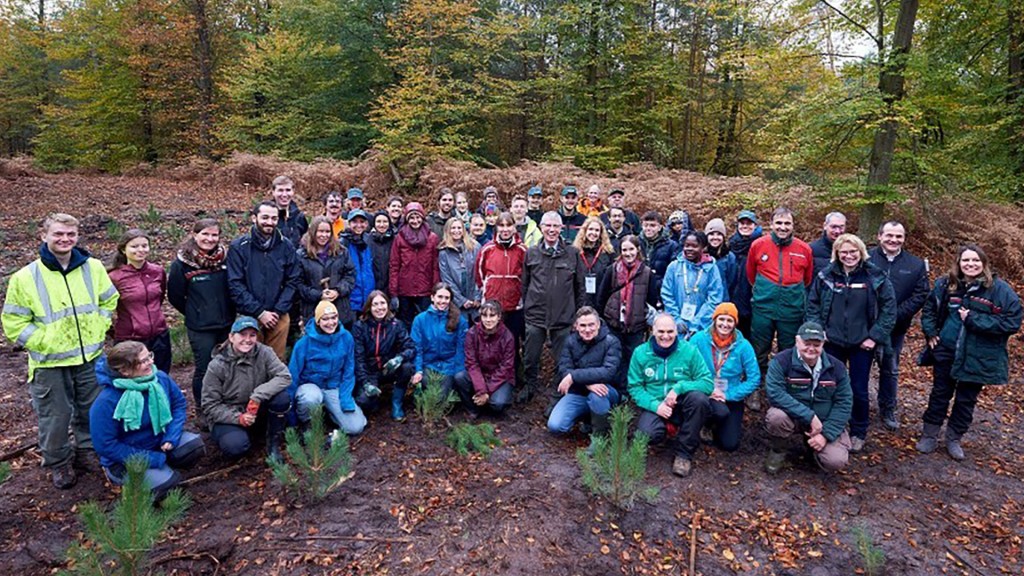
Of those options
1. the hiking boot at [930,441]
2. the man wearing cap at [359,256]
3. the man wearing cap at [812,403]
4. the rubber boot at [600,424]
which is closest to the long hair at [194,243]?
the man wearing cap at [359,256]

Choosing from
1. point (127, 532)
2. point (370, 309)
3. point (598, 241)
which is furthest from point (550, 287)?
point (127, 532)

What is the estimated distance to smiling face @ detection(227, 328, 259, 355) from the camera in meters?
4.11

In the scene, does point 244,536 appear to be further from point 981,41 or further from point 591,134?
point 591,134

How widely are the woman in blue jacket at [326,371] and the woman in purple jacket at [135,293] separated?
1100 mm

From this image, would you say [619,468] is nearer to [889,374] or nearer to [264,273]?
[889,374]

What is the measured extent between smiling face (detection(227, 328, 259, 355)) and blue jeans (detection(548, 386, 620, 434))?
2.56 meters

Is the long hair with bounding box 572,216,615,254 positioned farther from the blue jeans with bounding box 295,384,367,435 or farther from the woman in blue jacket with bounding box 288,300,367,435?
the blue jeans with bounding box 295,384,367,435

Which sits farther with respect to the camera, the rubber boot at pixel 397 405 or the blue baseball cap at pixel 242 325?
the rubber boot at pixel 397 405

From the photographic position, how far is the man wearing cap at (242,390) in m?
4.14

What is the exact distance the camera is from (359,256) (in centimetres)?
562

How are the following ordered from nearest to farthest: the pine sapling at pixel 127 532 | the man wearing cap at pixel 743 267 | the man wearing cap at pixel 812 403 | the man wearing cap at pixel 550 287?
the pine sapling at pixel 127 532, the man wearing cap at pixel 812 403, the man wearing cap at pixel 550 287, the man wearing cap at pixel 743 267

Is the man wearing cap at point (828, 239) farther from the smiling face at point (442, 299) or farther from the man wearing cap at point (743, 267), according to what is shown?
the smiling face at point (442, 299)

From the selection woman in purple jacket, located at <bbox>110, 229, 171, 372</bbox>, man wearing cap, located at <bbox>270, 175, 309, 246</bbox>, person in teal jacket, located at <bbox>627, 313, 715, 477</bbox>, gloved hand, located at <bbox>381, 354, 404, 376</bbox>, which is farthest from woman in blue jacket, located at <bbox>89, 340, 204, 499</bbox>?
person in teal jacket, located at <bbox>627, 313, 715, 477</bbox>

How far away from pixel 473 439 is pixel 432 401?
0.52 m
